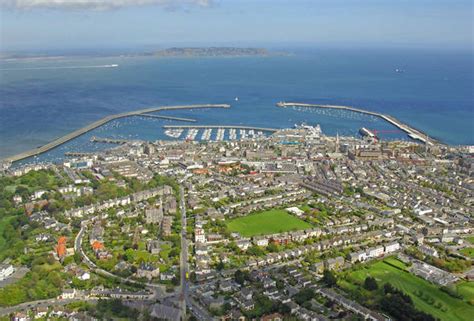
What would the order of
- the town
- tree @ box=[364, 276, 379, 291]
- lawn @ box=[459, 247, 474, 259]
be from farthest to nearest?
lawn @ box=[459, 247, 474, 259], tree @ box=[364, 276, 379, 291], the town

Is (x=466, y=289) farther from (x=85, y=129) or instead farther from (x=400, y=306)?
(x=85, y=129)

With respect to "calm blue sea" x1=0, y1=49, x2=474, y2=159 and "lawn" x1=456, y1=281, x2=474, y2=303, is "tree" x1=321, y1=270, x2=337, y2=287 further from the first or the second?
"calm blue sea" x1=0, y1=49, x2=474, y2=159

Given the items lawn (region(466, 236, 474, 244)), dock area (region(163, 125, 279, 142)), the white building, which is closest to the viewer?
the white building

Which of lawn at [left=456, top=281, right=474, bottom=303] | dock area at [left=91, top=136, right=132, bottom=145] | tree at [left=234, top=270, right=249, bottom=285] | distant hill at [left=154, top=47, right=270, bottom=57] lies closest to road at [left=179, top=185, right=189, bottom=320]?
tree at [left=234, top=270, right=249, bottom=285]

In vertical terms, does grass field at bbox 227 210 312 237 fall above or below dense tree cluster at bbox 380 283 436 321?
above

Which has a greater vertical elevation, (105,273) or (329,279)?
(329,279)

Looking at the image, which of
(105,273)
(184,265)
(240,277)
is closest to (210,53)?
(184,265)
